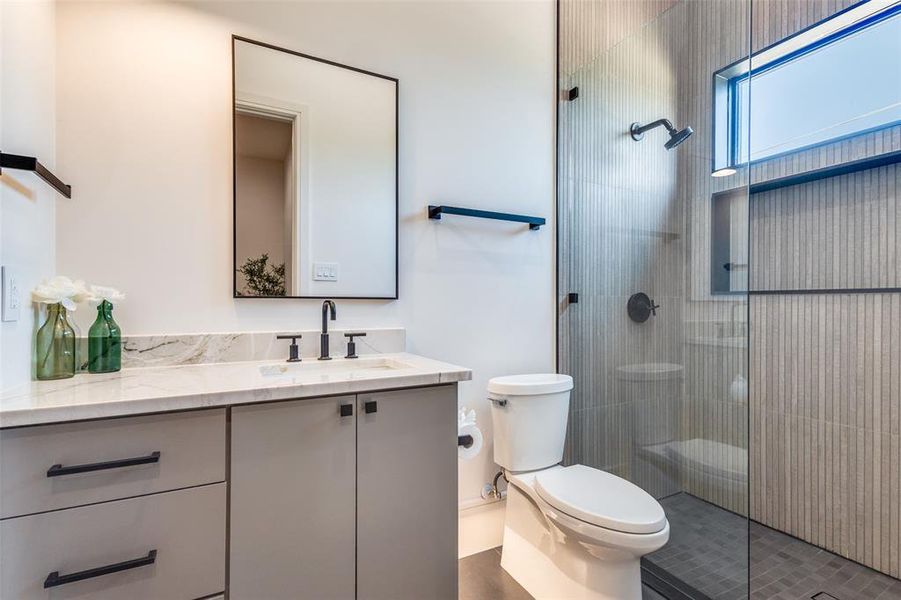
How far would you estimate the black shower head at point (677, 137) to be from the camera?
172 centimetres

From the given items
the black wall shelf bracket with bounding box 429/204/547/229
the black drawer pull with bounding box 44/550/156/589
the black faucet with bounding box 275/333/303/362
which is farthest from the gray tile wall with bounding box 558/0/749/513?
the black drawer pull with bounding box 44/550/156/589

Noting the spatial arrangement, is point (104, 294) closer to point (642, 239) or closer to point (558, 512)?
point (558, 512)

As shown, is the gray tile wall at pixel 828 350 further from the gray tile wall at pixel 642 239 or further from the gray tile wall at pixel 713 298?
the gray tile wall at pixel 642 239

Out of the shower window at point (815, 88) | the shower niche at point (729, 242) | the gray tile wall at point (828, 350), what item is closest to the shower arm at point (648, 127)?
the shower window at point (815, 88)

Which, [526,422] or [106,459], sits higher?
[106,459]

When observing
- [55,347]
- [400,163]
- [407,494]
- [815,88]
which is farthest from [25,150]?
[815,88]

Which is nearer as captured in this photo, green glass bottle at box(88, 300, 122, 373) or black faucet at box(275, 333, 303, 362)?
green glass bottle at box(88, 300, 122, 373)

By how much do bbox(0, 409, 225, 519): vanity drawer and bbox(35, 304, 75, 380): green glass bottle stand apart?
1.34 ft

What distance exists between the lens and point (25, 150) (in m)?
1.10

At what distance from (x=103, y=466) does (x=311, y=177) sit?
1.14 m

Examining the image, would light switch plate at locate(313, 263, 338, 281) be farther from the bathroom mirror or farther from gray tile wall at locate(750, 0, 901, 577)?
gray tile wall at locate(750, 0, 901, 577)

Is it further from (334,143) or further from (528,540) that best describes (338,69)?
(528,540)

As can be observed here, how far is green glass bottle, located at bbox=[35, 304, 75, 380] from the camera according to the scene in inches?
44.4

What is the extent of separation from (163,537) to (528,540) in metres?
1.32
